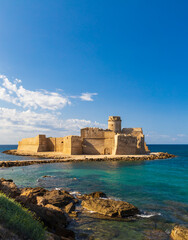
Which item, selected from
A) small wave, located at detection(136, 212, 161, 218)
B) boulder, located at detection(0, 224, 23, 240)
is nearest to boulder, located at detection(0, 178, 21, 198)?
boulder, located at detection(0, 224, 23, 240)

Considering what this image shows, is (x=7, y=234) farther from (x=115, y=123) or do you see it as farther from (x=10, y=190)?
(x=115, y=123)

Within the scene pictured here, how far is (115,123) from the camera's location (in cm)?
3812

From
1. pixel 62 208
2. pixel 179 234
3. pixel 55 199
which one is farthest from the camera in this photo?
pixel 55 199

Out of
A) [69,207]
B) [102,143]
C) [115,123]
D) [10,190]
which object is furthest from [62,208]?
[115,123]

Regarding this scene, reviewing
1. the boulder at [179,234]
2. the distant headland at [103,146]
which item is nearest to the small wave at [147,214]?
the boulder at [179,234]

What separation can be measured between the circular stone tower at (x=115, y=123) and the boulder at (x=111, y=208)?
29752mm

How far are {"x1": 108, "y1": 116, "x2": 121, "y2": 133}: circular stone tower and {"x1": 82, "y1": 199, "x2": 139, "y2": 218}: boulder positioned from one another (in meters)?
29.8

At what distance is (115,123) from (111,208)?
101ft

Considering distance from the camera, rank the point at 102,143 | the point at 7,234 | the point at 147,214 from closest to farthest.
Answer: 1. the point at 7,234
2. the point at 147,214
3. the point at 102,143

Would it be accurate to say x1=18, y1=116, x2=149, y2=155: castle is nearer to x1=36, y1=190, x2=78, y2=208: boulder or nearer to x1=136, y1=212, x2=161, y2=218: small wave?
x1=36, y1=190, x2=78, y2=208: boulder

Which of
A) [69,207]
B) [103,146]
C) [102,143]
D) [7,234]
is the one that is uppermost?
[102,143]

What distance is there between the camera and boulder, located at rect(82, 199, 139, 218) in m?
7.51

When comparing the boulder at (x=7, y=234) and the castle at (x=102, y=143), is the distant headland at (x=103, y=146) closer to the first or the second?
the castle at (x=102, y=143)

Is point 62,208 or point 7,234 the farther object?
point 62,208
